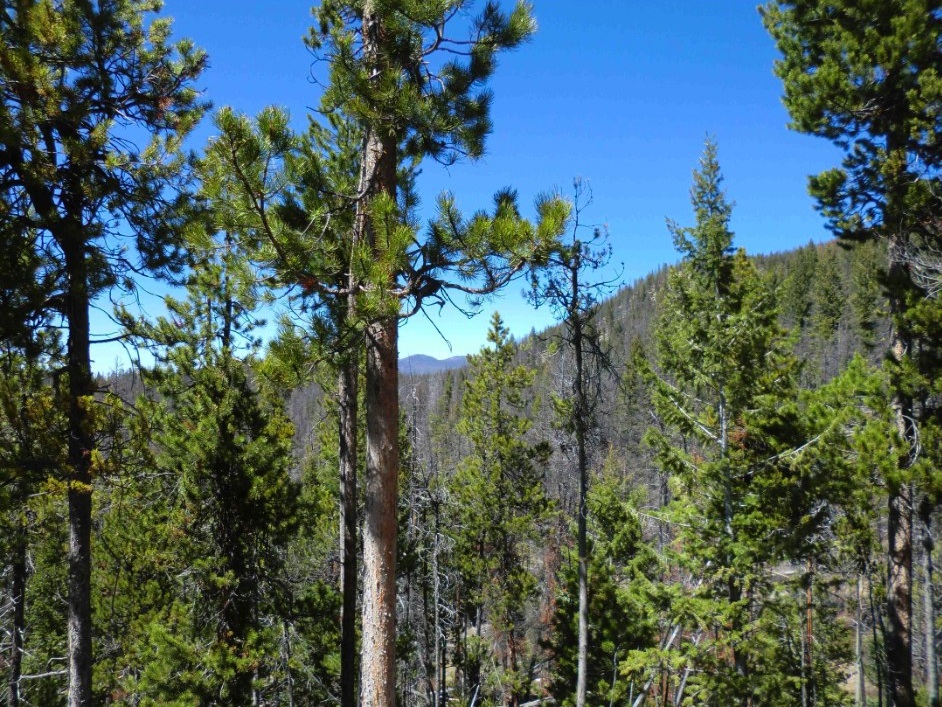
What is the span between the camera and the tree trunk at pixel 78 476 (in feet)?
15.9

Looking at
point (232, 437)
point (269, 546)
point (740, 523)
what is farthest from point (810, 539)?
point (232, 437)

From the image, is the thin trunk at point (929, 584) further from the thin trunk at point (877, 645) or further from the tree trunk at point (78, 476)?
the tree trunk at point (78, 476)

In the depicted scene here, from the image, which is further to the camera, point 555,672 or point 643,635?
point 555,672

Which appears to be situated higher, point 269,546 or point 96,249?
point 96,249

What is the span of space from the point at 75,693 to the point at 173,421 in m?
3.88

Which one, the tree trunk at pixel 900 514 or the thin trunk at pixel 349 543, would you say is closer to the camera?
the thin trunk at pixel 349 543

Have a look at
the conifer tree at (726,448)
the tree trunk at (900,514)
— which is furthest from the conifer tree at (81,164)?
the tree trunk at (900,514)

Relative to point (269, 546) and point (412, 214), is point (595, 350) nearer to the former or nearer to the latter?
point (412, 214)

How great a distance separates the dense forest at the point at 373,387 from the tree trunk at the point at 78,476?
0.03 meters

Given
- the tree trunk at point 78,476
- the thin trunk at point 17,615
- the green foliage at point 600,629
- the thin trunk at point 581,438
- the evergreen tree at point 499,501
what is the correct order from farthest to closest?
the evergreen tree at point 499,501 < the green foliage at point 600,629 < the thin trunk at point 17,615 < the thin trunk at point 581,438 < the tree trunk at point 78,476

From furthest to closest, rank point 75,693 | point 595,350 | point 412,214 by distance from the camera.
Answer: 1. point 595,350
2. point 75,693
3. point 412,214

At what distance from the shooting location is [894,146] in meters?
7.46

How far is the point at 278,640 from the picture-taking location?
28.4 ft

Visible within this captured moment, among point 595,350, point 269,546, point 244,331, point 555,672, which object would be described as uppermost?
point 244,331
